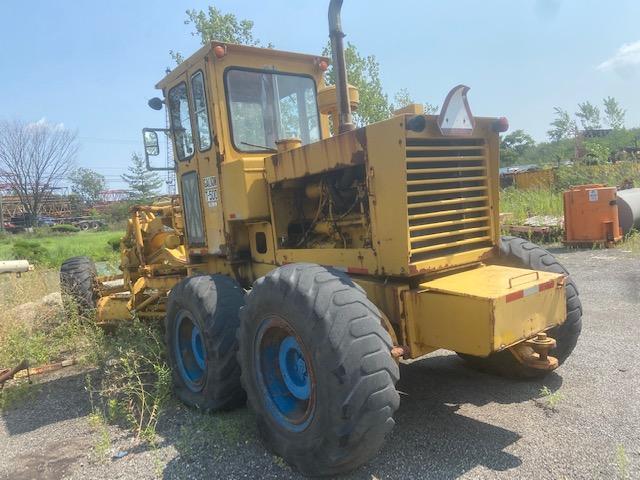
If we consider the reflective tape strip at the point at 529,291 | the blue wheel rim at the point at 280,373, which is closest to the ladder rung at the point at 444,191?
the reflective tape strip at the point at 529,291

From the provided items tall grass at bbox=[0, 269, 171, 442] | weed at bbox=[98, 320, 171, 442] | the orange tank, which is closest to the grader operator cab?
weed at bbox=[98, 320, 171, 442]

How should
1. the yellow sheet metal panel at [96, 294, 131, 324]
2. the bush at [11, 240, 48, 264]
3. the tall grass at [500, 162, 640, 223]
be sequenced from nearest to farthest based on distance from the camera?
the yellow sheet metal panel at [96, 294, 131, 324] → the tall grass at [500, 162, 640, 223] → the bush at [11, 240, 48, 264]

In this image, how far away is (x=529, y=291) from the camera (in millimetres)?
3256

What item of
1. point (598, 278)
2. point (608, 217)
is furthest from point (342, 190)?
point (608, 217)

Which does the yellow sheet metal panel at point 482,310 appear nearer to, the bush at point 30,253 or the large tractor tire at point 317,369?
the large tractor tire at point 317,369

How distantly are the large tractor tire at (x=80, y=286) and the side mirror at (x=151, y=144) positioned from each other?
3352 mm

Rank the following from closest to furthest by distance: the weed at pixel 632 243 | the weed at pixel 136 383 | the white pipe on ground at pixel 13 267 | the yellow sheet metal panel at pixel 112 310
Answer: the weed at pixel 136 383 < the yellow sheet metal panel at pixel 112 310 < the weed at pixel 632 243 < the white pipe on ground at pixel 13 267

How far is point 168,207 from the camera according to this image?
7.75 m

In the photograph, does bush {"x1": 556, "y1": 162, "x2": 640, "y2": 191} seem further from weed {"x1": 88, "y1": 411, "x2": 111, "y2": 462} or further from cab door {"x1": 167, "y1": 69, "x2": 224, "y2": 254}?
weed {"x1": 88, "y1": 411, "x2": 111, "y2": 462}

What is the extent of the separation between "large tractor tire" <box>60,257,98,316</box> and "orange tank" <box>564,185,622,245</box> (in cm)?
978

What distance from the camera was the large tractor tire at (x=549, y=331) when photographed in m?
4.15

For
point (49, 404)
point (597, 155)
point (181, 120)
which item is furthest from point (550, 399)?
point (597, 155)

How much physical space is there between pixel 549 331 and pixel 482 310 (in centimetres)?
144

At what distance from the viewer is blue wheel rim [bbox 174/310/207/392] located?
4.66 meters
